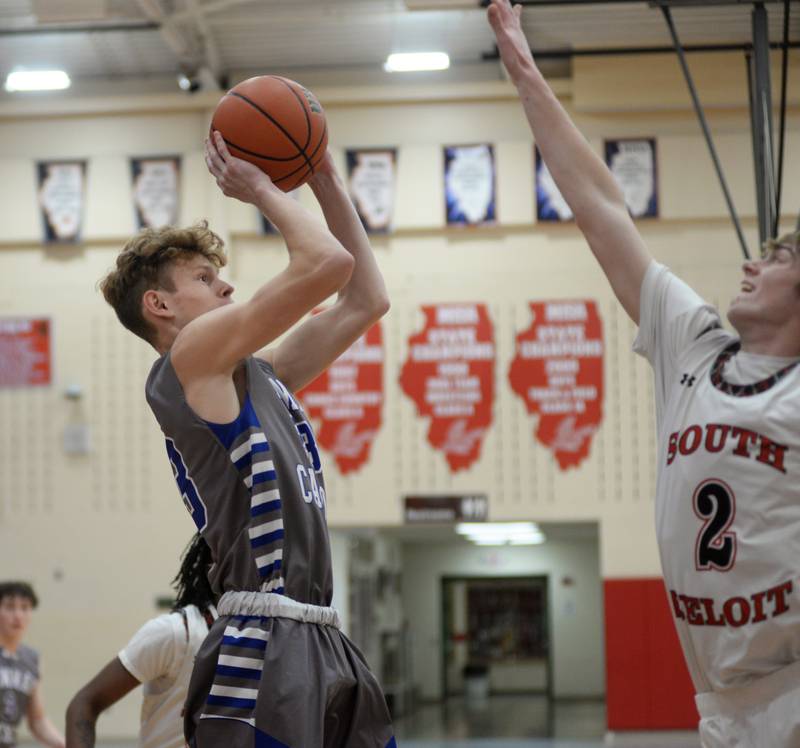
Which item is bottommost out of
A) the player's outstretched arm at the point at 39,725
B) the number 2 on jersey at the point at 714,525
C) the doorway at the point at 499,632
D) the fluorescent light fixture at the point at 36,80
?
the doorway at the point at 499,632

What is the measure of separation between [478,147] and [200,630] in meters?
11.2

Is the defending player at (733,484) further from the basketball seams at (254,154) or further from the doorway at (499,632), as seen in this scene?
the doorway at (499,632)

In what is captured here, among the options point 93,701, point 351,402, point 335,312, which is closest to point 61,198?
point 351,402

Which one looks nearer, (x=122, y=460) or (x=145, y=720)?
(x=145, y=720)

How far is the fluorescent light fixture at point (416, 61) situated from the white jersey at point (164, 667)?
10703mm

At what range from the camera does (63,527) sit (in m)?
14.7

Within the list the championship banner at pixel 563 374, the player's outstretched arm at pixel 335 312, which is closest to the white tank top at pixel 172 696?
the player's outstretched arm at pixel 335 312

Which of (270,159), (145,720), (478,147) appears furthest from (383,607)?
(270,159)

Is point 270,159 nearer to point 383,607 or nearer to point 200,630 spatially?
point 200,630

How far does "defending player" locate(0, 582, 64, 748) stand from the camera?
275 inches

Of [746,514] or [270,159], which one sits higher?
[270,159]

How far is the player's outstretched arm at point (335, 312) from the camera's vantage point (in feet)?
11.4

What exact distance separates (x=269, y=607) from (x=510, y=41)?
5.06 feet

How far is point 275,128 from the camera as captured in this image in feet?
11.0
